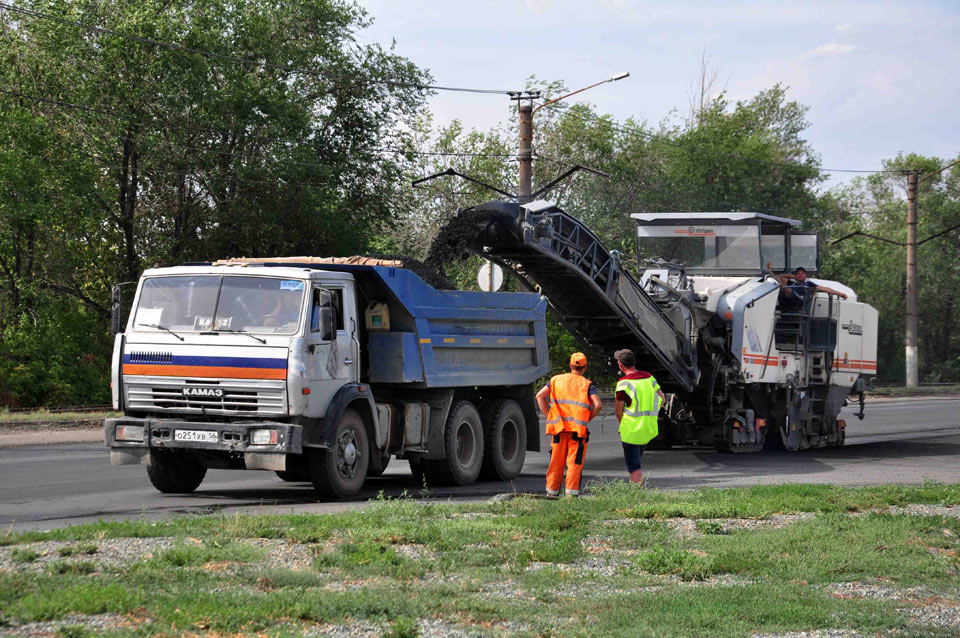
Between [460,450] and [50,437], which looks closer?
[460,450]

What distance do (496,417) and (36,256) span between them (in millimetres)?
19697

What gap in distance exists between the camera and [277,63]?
115 ft

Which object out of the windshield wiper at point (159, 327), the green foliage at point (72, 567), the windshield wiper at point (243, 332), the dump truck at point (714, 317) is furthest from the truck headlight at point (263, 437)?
the dump truck at point (714, 317)

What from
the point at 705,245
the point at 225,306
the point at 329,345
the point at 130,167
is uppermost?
the point at 130,167

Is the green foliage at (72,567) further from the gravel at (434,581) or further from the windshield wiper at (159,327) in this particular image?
the windshield wiper at (159,327)

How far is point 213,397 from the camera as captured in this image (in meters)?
12.2

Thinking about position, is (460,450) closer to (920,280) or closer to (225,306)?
(225,306)

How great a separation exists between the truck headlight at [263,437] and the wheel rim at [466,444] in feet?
11.1

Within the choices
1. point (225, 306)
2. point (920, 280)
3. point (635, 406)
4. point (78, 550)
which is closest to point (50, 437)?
point (225, 306)

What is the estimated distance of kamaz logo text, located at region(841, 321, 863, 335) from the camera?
21.6m

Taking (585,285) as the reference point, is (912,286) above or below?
above

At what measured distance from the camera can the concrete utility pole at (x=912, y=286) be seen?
45.3 meters

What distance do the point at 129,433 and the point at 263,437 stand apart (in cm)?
148

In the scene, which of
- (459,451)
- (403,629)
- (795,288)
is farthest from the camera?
(795,288)
